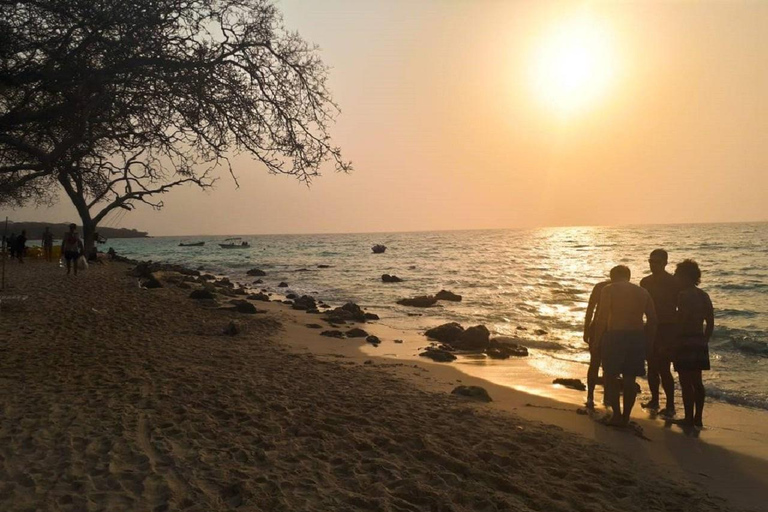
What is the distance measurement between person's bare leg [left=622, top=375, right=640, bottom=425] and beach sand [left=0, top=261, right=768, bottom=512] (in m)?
0.29

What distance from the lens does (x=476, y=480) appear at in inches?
191

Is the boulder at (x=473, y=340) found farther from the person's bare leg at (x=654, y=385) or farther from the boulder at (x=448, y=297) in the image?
the boulder at (x=448, y=297)

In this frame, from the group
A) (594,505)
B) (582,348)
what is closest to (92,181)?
(594,505)

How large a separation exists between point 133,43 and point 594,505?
6.41 meters

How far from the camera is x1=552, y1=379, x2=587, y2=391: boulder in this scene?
993 cm

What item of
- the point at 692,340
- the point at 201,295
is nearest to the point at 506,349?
the point at 692,340

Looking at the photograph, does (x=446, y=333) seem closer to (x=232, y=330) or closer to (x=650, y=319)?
(x=232, y=330)

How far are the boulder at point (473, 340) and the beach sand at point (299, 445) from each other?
3.68m

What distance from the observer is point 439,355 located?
1233cm

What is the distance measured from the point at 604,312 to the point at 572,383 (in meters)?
3.10

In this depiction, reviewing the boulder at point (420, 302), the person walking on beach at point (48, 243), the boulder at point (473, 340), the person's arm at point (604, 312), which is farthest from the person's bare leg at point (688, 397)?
the person walking on beach at point (48, 243)

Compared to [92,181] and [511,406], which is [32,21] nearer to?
[92,181]

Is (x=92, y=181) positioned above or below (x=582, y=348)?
above

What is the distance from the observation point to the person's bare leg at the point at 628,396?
707 cm
